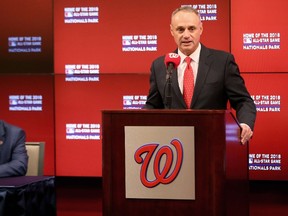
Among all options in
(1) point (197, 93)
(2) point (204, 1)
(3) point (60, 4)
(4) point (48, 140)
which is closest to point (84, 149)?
(4) point (48, 140)

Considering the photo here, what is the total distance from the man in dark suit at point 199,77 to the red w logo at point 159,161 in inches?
25.3

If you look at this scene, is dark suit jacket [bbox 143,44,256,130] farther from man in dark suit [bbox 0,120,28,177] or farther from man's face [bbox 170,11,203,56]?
man in dark suit [bbox 0,120,28,177]

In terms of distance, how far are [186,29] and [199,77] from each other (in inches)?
9.8

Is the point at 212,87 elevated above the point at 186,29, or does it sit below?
below

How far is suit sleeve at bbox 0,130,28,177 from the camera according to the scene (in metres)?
3.28

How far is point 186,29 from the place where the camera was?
285 centimetres

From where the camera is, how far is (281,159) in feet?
14.2

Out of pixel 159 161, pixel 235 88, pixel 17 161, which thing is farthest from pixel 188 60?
pixel 17 161

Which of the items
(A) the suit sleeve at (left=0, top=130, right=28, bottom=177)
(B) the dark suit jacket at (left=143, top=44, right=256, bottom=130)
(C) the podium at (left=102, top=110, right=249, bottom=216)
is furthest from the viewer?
(A) the suit sleeve at (left=0, top=130, right=28, bottom=177)

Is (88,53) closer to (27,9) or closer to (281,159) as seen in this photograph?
(27,9)

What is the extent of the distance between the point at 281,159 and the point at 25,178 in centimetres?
204

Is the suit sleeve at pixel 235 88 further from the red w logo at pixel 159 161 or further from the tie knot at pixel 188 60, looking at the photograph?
the red w logo at pixel 159 161

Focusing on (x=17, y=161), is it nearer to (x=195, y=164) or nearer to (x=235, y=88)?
(x=235, y=88)

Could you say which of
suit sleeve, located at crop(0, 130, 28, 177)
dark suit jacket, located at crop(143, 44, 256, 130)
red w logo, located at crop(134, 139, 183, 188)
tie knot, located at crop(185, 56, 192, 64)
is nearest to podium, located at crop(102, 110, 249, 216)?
red w logo, located at crop(134, 139, 183, 188)
